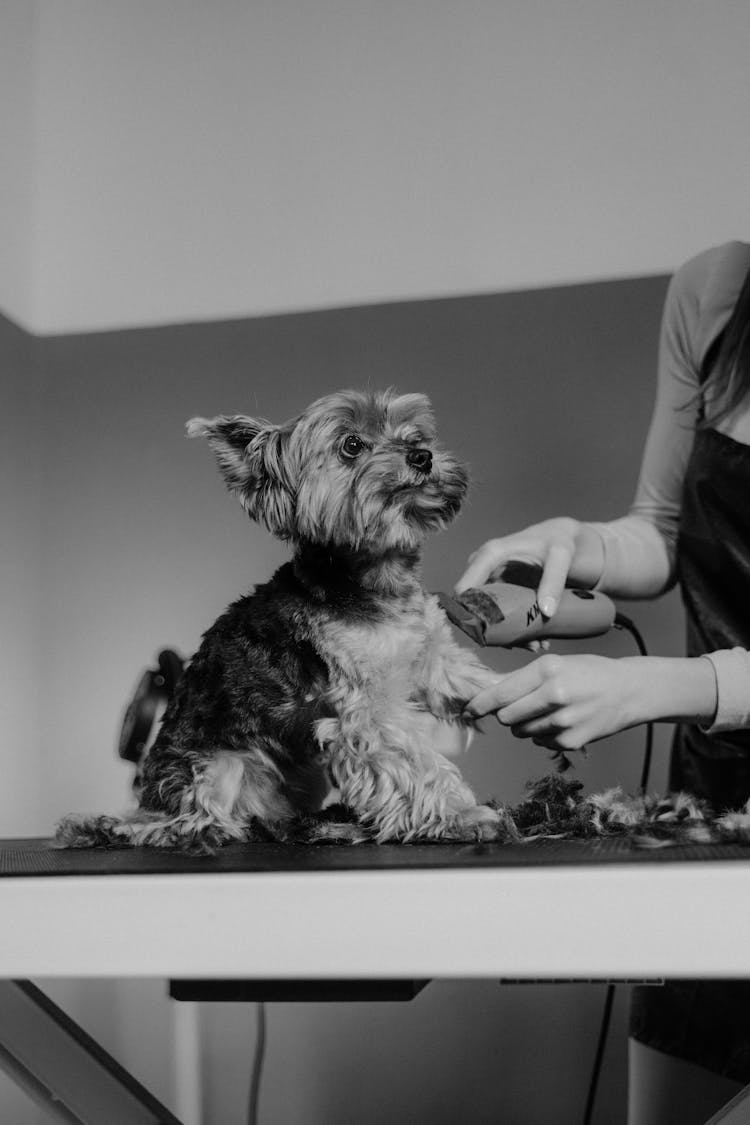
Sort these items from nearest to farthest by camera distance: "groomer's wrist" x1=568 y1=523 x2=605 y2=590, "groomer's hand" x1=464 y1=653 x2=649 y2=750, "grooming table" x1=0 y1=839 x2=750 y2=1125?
"grooming table" x1=0 y1=839 x2=750 y2=1125 → "groomer's hand" x1=464 y1=653 x2=649 y2=750 → "groomer's wrist" x1=568 y1=523 x2=605 y2=590

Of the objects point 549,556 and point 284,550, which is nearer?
point 549,556

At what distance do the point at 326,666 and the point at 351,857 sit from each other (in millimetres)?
222

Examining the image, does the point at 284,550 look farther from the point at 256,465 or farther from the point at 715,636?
the point at 256,465

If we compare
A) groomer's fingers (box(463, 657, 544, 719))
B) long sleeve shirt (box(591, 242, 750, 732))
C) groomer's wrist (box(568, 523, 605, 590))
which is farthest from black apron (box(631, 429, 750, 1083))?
groomer's fingers (box(463, 657, 544, 719))

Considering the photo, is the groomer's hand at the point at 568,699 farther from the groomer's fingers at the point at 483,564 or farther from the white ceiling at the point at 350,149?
the white ceiling at the point at 350,149

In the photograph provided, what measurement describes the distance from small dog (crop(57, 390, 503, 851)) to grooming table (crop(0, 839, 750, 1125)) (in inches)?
8.3

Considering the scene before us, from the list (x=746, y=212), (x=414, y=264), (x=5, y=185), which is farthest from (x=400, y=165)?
(x=5, y=185)

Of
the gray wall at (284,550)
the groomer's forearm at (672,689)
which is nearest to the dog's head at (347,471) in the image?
the groomer's forearm at (672,689)

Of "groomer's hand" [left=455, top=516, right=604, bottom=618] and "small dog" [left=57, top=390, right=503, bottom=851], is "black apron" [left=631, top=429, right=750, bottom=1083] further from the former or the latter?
"small dog" [left=57, top=390, right=503, bottom=851]

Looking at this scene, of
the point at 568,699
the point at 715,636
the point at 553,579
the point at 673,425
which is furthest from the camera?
the point at 673,425

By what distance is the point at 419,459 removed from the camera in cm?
95

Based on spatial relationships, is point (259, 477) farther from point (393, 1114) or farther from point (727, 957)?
point (393, 1114)

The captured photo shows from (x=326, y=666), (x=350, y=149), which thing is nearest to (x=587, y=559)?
(x=326, y=666)

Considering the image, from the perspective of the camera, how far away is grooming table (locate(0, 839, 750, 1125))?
0.57 meters
